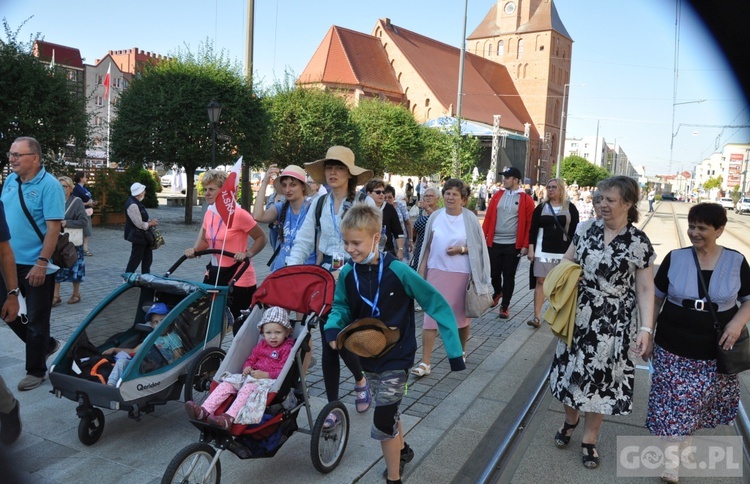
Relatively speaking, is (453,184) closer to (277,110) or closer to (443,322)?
(443,322)

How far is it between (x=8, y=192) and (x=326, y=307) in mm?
3060

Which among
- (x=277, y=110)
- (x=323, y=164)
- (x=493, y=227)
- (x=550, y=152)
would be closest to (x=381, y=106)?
(x=277, y=110)

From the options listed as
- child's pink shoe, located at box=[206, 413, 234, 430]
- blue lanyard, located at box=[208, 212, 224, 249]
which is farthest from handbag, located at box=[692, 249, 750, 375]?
blue lanyard, located at box=[208, 212, 224, 249]

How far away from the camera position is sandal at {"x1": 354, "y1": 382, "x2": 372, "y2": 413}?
4785mm

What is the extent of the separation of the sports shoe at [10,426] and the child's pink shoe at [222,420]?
141cm

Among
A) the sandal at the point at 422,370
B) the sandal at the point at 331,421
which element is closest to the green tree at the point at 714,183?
the sandal at the point at 422,370

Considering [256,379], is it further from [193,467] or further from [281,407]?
[193,467]

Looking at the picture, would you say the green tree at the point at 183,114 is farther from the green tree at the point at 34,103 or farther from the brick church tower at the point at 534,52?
the brick church tower at the point at 534,52

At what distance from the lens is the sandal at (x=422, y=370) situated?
567cm

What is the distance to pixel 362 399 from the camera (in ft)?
15.9

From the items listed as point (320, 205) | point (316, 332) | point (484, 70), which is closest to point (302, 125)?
point (316, 332)

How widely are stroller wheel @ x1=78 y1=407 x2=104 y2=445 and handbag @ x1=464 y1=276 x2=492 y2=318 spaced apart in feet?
10.6

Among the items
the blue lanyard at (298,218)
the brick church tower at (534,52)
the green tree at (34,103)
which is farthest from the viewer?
the brick church tower at (534,52)

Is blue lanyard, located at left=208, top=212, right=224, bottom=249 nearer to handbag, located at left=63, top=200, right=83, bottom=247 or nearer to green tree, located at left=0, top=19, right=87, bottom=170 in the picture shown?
handbag, located at left=63, top=200, right=83, bottom=247
